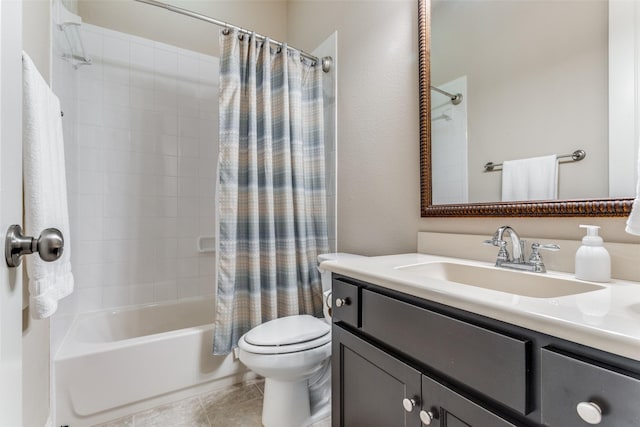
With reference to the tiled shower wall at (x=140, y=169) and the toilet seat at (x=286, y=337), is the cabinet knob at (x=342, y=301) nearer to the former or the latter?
the toilet seat at (x=286, y=337)

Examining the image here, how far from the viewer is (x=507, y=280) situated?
0.96m

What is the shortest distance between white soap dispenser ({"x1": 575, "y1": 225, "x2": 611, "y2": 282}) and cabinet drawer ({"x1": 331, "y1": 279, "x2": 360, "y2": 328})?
0.60 metres

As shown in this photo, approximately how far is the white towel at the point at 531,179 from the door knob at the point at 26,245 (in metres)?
1.29

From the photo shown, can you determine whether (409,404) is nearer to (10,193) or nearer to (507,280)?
(507,280)

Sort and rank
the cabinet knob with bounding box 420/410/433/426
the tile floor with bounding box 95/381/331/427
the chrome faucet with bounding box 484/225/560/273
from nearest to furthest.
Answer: the cabinet knob with bounding box 420/410/433/426
the chrome faucet with bounding box 484/225/560/273
the tile floor with bounding box 95/381/331/427

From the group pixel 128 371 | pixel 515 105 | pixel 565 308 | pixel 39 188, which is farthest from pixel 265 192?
pixel 565 308

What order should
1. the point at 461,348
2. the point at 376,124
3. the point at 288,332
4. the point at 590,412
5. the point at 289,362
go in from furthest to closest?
1. the point at 376,124
2. the point at 288,332
3. the point at 289,362
4. the point at 461,348
5. the point at 590,412

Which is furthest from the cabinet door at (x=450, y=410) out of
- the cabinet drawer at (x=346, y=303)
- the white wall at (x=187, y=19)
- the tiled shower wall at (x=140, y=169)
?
the white wall at (x=187, y=19)

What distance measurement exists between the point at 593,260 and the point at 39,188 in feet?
4.98

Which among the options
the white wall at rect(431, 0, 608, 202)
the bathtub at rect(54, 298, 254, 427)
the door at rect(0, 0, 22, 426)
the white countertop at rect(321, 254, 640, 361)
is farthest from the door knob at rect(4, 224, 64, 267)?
the white wall at rect(431, 0, 608, 202)

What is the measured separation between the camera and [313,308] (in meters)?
1.91

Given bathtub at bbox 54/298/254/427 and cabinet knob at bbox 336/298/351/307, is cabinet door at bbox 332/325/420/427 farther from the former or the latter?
bathtub at bbox 54/298/254/427

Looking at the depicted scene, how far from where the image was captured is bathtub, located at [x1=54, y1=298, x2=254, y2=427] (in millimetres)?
1399

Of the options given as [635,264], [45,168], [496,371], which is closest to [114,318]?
[45,168]
